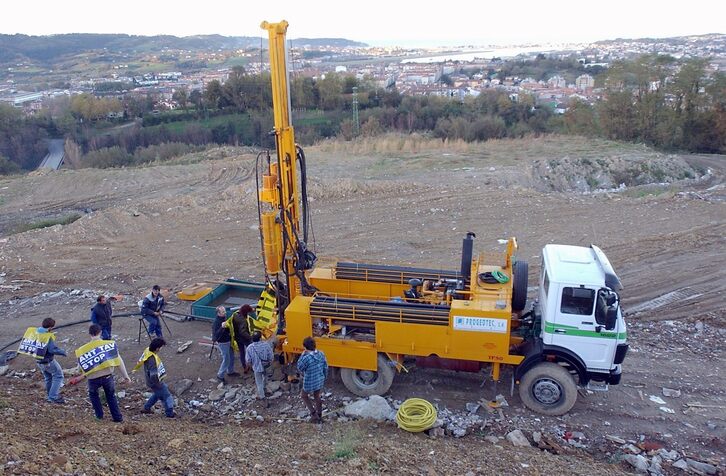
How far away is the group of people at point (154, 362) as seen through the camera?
23.6 feet

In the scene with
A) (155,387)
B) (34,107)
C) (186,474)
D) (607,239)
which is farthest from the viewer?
(34,107)

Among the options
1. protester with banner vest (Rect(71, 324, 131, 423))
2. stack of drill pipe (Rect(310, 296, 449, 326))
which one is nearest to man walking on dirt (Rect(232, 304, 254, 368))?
stack of drill pipe (Rect(310, 296, 449, 326))

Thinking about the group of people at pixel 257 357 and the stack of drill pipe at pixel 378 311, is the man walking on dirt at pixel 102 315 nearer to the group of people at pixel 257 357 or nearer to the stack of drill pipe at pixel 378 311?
the group of people at pixel 257 357

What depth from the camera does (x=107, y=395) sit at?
729cm

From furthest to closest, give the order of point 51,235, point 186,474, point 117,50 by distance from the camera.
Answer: point 117,50 → point 51,235 → point 186,474

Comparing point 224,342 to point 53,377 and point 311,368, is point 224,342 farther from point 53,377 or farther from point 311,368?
point 53,377

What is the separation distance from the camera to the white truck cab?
7.62m

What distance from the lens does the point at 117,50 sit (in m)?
149

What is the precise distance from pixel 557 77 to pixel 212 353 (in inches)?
3205

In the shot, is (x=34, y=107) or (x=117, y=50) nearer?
(x=34, y=107)

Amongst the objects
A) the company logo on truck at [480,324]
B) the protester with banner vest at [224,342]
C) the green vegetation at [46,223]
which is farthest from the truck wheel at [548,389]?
A: the green vegetation at [46,223]

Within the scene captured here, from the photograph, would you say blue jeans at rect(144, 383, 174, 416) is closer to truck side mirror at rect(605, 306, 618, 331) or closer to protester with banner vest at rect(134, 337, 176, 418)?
protester with banner vest at rect(134, 337, 176, 418)

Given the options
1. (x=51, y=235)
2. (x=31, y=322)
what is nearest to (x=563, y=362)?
(x=31, y=322)

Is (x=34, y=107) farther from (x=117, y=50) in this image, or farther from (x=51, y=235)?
(x=117, y=50)
